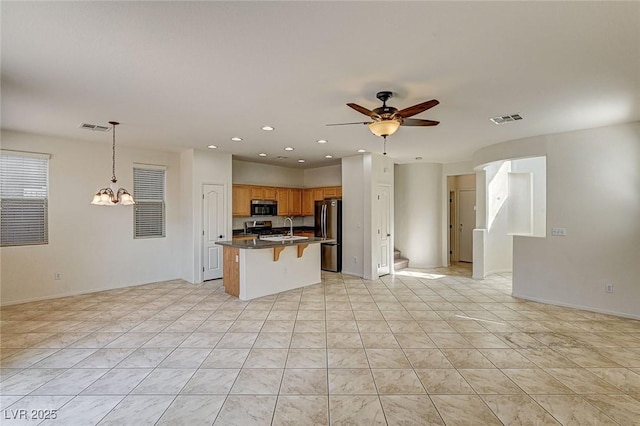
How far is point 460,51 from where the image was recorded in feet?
7.55

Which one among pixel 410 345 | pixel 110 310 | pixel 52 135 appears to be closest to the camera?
pixel 410 345

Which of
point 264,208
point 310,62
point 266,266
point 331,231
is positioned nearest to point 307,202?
point 264,208

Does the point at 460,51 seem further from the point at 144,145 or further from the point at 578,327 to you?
the point at 144,145

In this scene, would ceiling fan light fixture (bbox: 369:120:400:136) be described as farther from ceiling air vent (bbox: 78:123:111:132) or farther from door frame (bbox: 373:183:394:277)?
ceiling air vent (bbox: 78:123:111:132)

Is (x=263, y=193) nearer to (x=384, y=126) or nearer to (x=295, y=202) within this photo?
(x=295, y=202)

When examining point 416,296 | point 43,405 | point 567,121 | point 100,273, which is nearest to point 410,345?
point 416,296

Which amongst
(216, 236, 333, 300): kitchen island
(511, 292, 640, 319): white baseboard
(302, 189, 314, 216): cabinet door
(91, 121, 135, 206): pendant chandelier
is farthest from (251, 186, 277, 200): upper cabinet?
(511, 292, 640, 319): white baseboard

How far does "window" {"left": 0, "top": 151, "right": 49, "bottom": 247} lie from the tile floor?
1153 mm

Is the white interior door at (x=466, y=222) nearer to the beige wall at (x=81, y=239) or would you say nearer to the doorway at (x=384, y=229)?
the doorway at (x=384, y=229)

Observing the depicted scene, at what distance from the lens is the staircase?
24.9 ft

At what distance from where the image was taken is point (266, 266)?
5.34 meters

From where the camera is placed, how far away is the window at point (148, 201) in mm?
6113

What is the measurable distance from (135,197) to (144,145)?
1108 millimetres

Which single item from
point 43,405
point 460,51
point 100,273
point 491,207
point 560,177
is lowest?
point 43,405
